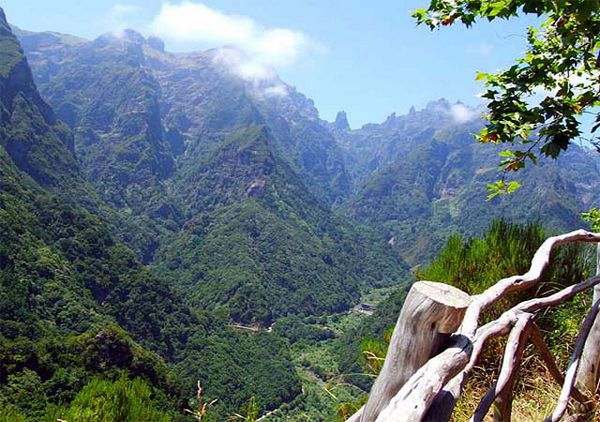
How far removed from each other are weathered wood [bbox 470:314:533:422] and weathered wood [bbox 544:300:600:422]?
160 mm

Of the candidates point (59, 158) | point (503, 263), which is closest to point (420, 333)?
point (503, 263)

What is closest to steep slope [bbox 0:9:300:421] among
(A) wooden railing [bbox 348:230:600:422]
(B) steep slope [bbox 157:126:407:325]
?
(B) steep slope [bbox 157:126:407:325]

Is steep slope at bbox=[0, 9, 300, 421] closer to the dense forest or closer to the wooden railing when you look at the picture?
the dense forest

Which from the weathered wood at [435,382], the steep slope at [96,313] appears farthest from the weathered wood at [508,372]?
the steep slope at [96,313]

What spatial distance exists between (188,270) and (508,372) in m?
122

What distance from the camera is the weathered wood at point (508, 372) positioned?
139 centimetres

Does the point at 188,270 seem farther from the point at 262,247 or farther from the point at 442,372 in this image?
the point at 442,372

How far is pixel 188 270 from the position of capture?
119438 millimetres

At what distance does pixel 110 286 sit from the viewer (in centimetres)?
6769

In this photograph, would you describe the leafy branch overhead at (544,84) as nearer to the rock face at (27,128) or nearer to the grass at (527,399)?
the grass at (527,399)

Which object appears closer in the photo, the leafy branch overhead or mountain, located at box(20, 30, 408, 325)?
the leafy branch overhead

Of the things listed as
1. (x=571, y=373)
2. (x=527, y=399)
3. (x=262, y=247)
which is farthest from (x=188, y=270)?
(x=571, y=373)

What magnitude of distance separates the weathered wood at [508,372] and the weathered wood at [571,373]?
0.16 meters

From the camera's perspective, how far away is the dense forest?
329cm
